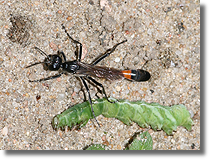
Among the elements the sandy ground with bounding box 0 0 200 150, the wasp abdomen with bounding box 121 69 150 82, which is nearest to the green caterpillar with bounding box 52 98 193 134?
the sandy ground with bounding box 0 0 200 150

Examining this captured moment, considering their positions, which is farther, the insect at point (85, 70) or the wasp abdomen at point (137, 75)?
the wasp abdomen at point (137, 75)

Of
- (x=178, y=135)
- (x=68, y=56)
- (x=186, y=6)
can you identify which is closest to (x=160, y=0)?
(x=186, y=6)

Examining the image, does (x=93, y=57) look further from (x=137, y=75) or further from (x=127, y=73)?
(x=137, y=75)

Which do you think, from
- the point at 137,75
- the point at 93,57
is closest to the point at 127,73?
the point at 137,75

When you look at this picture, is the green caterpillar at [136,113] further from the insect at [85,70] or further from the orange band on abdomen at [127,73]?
the orange band on abdomen at [127,73]

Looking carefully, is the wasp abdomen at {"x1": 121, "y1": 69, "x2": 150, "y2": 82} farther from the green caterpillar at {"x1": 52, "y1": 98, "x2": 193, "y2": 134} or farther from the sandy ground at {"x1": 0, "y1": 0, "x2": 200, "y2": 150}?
the green caterpillar at {"x1": 52, "y1": 98, "x2": 193, "y2": 134}

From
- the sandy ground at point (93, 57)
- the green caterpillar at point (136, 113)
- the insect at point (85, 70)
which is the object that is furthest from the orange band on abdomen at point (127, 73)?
the green caterpillar at point (136, 113)
